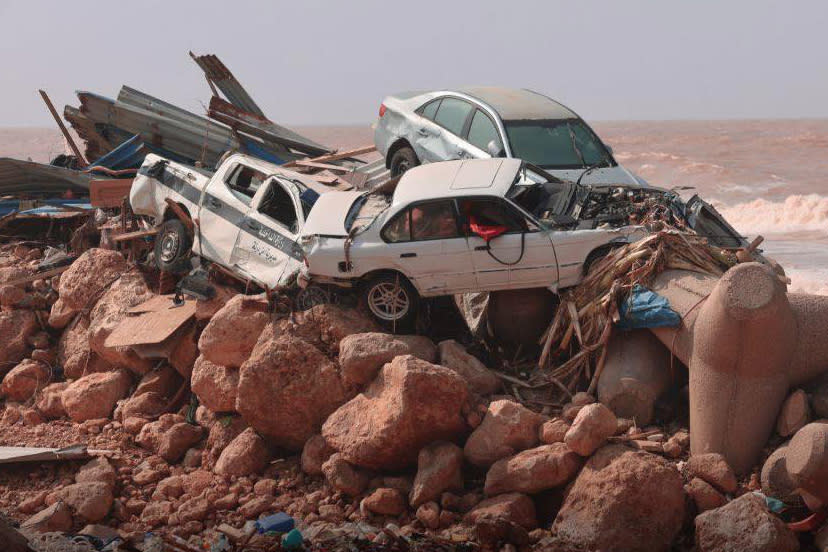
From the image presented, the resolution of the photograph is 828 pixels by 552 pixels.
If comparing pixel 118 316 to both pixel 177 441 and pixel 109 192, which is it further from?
pixel 109 192

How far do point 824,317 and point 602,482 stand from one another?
7.83ft

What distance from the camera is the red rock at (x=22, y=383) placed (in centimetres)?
1255

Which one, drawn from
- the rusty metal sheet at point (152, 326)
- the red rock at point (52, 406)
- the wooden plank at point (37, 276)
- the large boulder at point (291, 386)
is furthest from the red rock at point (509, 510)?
the wooden plank at point (37, 276)

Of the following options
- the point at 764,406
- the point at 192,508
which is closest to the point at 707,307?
the point at 764,406

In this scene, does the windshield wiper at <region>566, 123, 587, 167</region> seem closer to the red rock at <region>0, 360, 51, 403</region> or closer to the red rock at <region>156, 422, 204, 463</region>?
the red rock at <region>156, 422, 204, 463</region>

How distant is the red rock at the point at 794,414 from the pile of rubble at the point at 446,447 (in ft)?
0.06

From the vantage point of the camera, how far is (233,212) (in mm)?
11984

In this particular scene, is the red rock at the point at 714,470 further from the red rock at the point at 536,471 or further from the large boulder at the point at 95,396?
the large boulder at the point at 95,396

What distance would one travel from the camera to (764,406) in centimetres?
800

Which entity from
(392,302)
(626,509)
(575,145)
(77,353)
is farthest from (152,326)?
(626,509)

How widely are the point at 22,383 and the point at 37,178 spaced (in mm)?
5617

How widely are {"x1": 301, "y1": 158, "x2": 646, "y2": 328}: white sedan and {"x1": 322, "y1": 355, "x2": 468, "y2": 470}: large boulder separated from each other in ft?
4.95

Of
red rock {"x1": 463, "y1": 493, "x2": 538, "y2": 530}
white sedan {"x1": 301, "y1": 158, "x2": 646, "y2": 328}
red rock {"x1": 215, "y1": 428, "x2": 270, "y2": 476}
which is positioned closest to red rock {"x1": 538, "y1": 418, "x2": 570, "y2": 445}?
red rock {"x1": 463, "y1": 493, "x2": 538, "y2": 530}

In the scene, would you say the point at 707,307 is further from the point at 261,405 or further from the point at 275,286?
the point at 275,286
